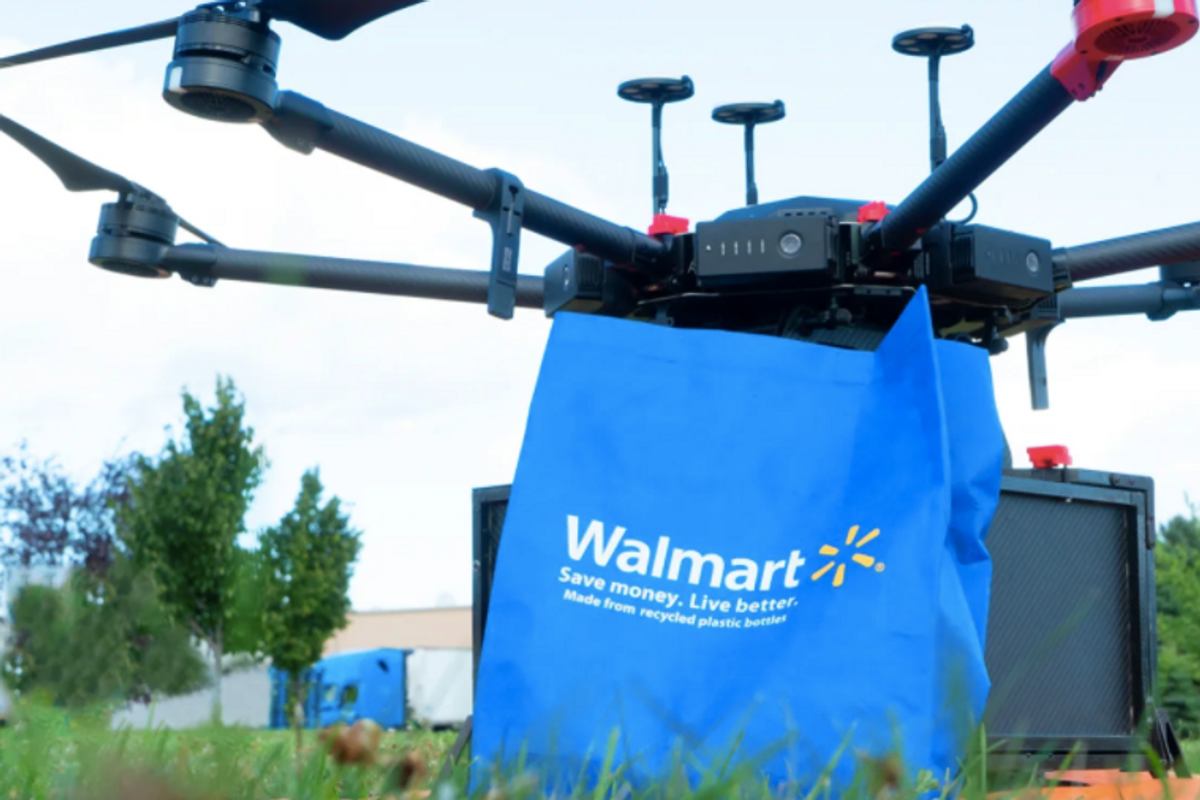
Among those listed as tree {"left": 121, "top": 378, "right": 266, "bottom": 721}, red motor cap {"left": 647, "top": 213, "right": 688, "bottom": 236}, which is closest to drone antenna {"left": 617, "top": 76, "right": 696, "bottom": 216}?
red motor cap {"left": 647, "top": 213, "right": 688, "bottom": 236}

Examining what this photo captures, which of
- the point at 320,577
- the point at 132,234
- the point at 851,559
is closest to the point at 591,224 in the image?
the point at 851,559

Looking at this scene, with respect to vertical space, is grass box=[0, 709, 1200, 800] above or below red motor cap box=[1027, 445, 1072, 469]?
below

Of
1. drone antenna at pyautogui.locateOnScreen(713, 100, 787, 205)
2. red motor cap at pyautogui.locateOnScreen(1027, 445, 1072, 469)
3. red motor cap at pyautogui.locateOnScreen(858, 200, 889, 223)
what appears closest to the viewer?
red motor cap at pyautogui.locateOnScreen(1027, 445, 1072, 469)

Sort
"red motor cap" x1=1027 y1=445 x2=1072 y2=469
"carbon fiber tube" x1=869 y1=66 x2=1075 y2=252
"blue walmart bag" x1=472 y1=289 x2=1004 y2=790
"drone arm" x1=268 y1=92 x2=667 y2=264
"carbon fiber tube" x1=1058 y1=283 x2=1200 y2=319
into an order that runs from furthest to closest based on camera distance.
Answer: "carbon fiber tube" x1=1058 y1=283 x2=1200 y2=319 < "red motor cap" x1=1027 y1=445 x2=1072 y2=469 < "drone arm" x1=268 y1=92 x2=667 y2=264 < "carbon fiber tube" x1=869 y1=66 x2=1075 y2=252 < "blue walmart bag" x1=472 y1=289 x2=1004 y2=790

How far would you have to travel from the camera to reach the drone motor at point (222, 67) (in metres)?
1.94

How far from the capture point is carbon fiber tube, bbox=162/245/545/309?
3.09 metres

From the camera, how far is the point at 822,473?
1.75 meters

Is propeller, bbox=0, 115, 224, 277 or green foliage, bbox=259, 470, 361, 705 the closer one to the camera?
propeller, bbox=0, 115, 224, 277

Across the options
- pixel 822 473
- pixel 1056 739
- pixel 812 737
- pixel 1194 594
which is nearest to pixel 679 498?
pixel 822 473

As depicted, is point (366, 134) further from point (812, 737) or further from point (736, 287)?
point (812, 737)

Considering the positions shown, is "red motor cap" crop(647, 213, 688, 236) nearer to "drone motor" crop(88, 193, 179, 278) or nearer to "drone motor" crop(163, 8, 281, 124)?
"drone motor" crop(163, 8, 281, 124)

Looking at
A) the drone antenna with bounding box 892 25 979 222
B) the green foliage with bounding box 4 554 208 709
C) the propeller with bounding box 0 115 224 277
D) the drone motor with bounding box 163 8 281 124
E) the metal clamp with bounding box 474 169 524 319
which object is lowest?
the green foliage with bounding box 4 554 208 709

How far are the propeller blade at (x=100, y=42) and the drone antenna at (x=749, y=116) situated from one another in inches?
59.6

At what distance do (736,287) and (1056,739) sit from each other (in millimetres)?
958
